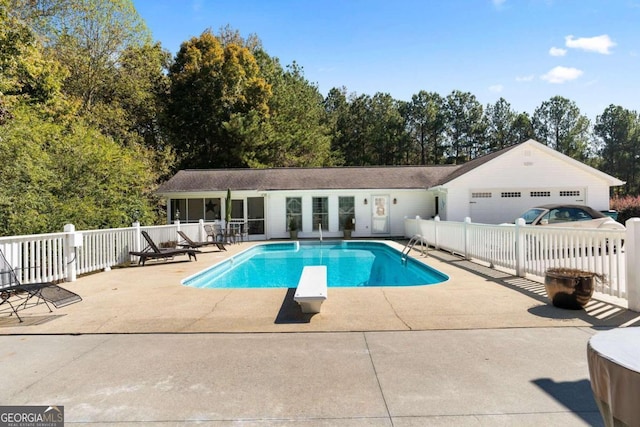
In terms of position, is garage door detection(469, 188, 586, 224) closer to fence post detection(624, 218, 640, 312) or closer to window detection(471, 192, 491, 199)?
window detection(471, 192, 491, 199)

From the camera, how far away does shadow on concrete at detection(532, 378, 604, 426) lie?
2.74m

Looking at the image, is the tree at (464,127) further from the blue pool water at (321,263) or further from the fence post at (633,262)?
the fence post at (633,262)

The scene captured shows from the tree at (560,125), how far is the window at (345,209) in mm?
32507

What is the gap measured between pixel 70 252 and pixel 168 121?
23628 mm

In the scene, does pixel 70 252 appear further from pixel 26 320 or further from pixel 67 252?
pixel 26 320

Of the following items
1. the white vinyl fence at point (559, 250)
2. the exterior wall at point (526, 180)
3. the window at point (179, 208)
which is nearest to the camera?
the white vinyl fence at point (559, 250)

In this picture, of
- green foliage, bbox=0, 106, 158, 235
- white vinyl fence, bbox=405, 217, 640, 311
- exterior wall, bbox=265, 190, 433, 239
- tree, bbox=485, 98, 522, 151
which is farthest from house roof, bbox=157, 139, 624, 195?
tree, bbox=485, 98, 522, 151

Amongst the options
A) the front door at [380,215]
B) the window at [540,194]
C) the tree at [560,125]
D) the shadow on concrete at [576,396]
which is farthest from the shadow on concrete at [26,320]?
the tree at [560,125]

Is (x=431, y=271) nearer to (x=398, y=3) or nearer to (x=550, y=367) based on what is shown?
(x=550, y=367)

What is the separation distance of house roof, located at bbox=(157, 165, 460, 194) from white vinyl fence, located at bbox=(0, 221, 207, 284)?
8.68 metres

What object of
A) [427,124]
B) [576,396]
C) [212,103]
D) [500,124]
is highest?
[500,124]

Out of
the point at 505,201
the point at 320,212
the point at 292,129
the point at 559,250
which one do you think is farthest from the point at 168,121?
the point at 559,250

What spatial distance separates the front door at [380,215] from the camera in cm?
2020

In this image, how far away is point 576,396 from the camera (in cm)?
303
